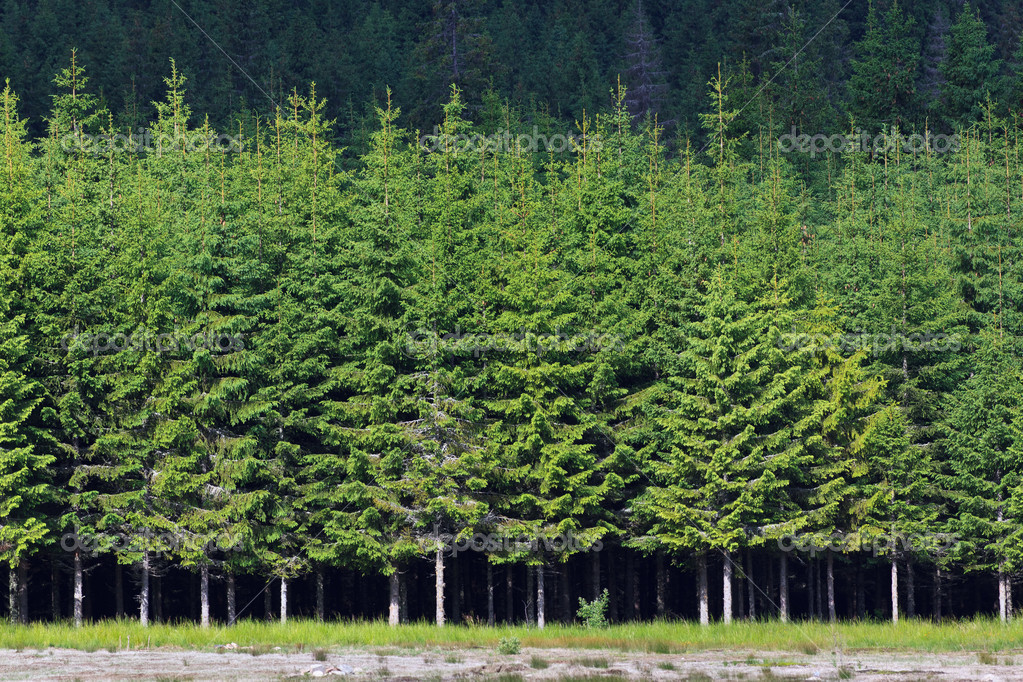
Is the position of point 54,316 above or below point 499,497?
above

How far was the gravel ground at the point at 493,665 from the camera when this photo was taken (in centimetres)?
2542

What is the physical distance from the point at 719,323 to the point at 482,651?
1506 centimetres

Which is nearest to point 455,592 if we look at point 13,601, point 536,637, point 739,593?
point 739,593

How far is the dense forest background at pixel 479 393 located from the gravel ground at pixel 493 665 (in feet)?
27.1

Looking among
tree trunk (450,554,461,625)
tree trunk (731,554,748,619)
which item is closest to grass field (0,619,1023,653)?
tree trunk (731,554,748,619)

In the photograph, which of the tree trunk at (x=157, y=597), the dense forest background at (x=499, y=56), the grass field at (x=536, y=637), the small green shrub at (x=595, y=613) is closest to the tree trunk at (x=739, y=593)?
the small green shrub at (x=595, y=613)

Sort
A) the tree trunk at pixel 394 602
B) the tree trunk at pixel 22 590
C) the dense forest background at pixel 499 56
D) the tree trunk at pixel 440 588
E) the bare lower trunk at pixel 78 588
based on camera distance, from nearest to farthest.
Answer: the bare lower trunk at pixel 78 588
the tree trunk at pixel 22 590
the tree trunk at pixel 440 588
the tree trunk at pixel 394 602
the dense forest background at pixel 499 56

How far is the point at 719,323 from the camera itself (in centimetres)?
4088

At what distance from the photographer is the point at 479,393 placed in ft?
141

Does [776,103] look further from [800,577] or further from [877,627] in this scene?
[877,627]

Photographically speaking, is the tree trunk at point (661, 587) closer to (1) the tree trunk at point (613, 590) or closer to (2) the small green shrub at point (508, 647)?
(1) the tree trunk at point (613, 590)

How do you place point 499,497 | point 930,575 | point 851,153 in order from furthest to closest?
point 851,153 → point 930,575 → point 499,497

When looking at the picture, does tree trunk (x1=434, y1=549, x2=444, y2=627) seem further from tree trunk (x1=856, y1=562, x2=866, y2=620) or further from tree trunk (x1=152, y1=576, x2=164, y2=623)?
tree trunk (x1=856, y1=562, x2=866, y2=620)

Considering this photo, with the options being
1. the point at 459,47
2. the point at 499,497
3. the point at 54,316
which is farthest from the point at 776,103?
the point at 54,316
